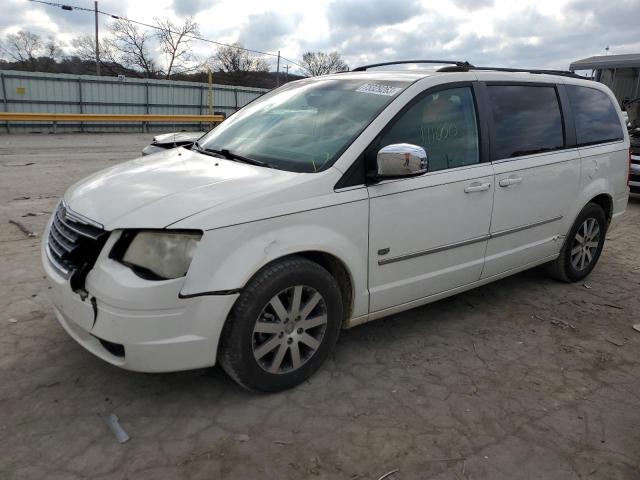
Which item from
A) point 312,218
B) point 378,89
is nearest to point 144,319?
point 312,218

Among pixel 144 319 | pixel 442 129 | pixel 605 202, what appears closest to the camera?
pixel 144 319

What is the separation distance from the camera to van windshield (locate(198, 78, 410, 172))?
10.6 feet

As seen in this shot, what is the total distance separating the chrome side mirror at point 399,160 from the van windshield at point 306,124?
26 centimetres

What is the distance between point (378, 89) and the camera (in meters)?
3.54

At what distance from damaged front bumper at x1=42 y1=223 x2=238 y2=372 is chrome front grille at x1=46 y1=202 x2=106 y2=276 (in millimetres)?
77

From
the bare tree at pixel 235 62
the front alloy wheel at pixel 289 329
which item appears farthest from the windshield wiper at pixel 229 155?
the bare tree at pixel 235 62

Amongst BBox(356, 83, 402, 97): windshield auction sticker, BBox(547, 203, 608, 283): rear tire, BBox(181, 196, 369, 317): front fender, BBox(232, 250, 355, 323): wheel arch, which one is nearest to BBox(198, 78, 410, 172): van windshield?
BBox(356, 83, 402, 97): windshield auction sticker

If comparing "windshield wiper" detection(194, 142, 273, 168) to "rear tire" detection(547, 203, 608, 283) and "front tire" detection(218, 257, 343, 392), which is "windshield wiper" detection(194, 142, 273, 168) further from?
"rear tire" detection(547, 203, 608, 283)

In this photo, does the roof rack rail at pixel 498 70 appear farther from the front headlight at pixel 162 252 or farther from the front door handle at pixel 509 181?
the front headlight at pixel 162 252

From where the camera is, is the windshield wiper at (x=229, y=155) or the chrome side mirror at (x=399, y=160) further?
the windshield wiper at (x=229, y=155)

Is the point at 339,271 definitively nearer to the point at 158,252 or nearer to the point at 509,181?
the point at 158,252

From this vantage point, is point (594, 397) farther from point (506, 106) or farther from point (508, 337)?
point (506, 106)

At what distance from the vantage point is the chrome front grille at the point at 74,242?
8.85ft

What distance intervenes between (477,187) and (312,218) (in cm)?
137
